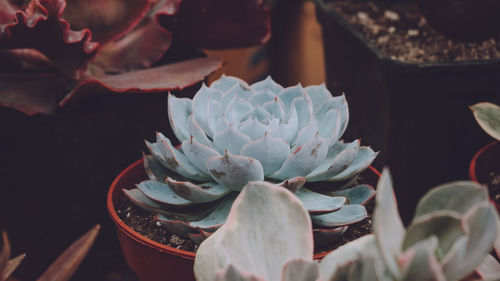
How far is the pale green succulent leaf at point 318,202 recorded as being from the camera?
494mm

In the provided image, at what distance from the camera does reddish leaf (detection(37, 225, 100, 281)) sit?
1.43 feet

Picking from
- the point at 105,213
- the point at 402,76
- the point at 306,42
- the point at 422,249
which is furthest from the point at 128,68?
the point at 306,42

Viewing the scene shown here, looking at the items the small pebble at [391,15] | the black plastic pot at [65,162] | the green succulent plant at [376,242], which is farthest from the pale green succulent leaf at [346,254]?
the small pebble at [391,15]

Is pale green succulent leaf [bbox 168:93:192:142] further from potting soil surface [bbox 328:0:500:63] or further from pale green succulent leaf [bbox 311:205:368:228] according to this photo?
potting soil surface [bbox 328:0:500:63]

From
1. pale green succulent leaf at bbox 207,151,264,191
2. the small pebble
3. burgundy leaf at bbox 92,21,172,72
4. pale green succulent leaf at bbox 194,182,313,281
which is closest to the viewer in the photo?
pale green succulent leaf at bbox 194,182,313,281

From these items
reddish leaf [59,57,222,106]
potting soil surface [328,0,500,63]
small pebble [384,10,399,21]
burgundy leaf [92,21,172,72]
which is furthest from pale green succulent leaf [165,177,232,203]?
small pebble [384,10,399,21]

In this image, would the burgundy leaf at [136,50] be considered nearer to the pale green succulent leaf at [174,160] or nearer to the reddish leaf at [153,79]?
the reddish leaf at [153,79]

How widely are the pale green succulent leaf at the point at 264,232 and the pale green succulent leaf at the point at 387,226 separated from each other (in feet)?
0.30

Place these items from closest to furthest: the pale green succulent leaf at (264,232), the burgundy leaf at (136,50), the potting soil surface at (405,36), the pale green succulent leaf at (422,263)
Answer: the pale green succulent leaf at (422,263) < the pale green succulent leaf at (264,232) < the burgundy leaf at (136,50) < the potting soil surface at (405,36)

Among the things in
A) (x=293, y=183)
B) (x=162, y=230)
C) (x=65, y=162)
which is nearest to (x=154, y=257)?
(x=162, y=230)

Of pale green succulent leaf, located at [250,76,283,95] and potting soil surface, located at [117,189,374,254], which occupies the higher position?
pale green succulent leaf, located at [250,76,283,95]

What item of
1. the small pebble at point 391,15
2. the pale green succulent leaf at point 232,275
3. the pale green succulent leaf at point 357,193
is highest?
the pale green succulent leaf at point 232,275

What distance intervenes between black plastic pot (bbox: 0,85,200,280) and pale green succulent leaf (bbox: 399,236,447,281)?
539mm

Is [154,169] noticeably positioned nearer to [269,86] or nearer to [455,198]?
[269,86]
